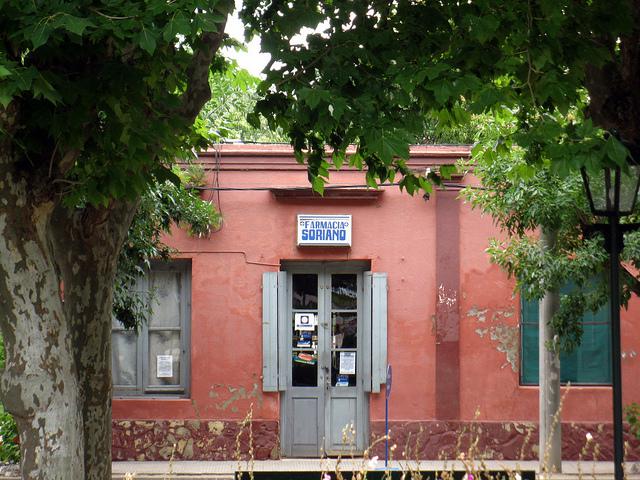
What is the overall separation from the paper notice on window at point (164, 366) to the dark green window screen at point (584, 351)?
495cm

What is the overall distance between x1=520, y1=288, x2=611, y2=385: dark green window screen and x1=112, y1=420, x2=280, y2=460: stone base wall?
372cm

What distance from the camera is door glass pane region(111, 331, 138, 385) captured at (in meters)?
13.9

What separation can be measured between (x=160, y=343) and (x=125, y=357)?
527mm

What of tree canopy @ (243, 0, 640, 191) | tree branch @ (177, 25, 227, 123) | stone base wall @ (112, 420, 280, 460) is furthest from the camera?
stone base wall @ (112, 420, 280, 460)

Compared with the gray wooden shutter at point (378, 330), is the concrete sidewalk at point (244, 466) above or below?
below

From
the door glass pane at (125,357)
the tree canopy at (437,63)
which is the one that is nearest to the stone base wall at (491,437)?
the door glass pane at (125,357)

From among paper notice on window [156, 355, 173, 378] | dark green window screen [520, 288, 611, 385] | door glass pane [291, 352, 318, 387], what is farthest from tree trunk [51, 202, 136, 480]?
dark green window screen [520, 288, 611, 385]

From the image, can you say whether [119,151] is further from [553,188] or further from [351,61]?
[553,188]

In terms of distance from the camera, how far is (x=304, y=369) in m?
14.0

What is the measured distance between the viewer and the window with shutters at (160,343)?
13945 mm

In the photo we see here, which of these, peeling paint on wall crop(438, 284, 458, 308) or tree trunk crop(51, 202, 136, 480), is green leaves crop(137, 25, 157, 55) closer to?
tree trunk crop(51, 202, 136, 480)

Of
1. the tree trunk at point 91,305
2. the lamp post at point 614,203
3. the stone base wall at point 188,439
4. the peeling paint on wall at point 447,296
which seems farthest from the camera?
the peeling paint on wall at point 447,296

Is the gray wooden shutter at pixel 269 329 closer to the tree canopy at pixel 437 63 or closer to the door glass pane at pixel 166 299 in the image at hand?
the door glass pane at pixel 166 299

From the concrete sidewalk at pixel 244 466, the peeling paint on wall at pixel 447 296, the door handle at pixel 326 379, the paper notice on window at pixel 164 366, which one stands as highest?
the peeling paint on wall at pixel 447 296
